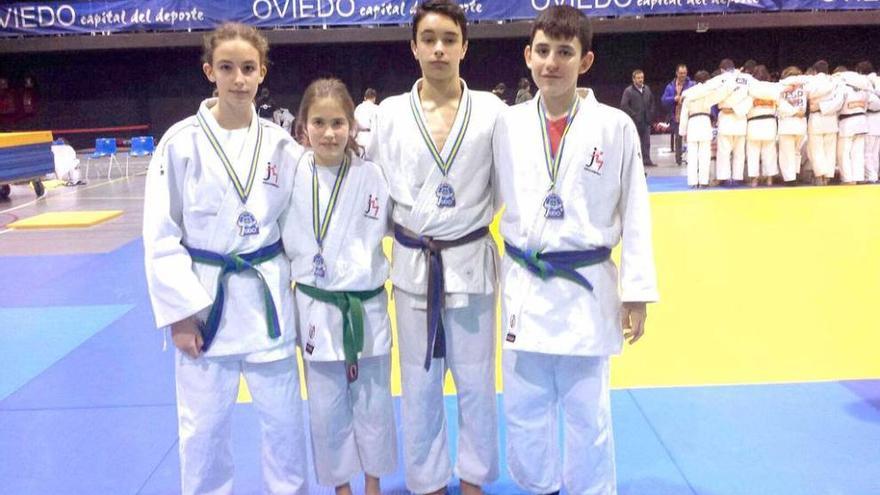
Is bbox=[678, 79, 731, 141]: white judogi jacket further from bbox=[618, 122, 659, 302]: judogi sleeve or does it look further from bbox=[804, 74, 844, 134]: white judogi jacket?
bbox=[618, 122, 659, 302]: judogi sleeve

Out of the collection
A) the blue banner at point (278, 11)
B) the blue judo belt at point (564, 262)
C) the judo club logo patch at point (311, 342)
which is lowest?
the judo club logo patch at point (311, 342)

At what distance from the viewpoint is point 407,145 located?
2.77 meters

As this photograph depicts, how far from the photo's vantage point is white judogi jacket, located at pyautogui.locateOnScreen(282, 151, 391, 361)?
8.89 feet

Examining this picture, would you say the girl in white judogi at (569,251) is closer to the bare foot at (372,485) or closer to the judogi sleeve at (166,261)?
the bare foot at (372,485)

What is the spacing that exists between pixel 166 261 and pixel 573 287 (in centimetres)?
139

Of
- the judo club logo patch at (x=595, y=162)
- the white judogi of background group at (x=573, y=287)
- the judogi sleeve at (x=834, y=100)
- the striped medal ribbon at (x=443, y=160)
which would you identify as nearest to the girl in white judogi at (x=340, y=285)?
the striped medal ribbon at (x=443, y=160)

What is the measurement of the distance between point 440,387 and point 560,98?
1184mm

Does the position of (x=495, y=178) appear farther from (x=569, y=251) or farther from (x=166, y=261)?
(x=166, y=261)

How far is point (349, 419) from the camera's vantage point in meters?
2.85

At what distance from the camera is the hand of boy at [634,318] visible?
8.81ft

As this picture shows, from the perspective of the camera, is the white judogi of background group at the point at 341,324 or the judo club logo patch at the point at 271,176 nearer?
the judo club logo patch at the point at 271,176

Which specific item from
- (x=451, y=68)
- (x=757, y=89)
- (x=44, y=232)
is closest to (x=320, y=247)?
(x=451, y=68)

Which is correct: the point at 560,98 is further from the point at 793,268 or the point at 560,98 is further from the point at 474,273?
the point at 793,268

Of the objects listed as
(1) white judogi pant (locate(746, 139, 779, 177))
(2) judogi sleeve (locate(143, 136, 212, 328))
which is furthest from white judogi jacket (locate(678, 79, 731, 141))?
(2) judogi sleeve (locate(143, 136, 212, 328))
